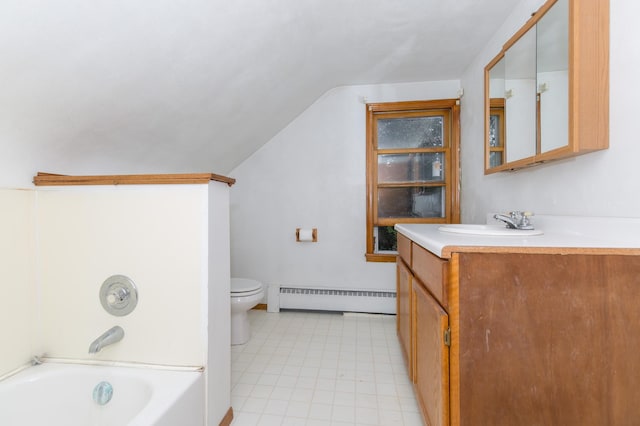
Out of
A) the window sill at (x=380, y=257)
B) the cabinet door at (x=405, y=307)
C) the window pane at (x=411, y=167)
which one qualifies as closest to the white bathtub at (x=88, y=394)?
the cabinet door at (x=405, y=307)

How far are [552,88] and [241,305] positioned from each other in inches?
82.0

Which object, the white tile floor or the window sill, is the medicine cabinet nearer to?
the window sill

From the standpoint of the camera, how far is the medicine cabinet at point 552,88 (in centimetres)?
108

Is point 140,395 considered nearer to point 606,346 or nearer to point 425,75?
point 606,346

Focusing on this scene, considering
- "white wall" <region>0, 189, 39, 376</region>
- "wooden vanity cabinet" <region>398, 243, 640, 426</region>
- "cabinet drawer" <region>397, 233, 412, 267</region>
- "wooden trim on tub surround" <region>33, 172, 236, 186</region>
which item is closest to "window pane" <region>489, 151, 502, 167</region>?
"cabinet drawer" <region>397, 233, 412, 267</region>

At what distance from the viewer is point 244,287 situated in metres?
2.17

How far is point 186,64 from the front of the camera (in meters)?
1.34

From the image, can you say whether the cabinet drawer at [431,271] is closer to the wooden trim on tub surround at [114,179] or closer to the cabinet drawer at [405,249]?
the cabinet drawer at [405,249]

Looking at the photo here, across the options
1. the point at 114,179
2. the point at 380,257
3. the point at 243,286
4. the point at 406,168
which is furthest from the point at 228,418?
the point at 406,168

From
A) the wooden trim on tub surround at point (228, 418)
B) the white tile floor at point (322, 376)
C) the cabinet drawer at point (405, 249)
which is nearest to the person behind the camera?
the wooden trim on tub surround at point (228, 418)

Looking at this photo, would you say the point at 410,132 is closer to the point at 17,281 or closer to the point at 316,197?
the point at 316,197

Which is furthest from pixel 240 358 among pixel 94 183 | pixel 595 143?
pixel 595 143

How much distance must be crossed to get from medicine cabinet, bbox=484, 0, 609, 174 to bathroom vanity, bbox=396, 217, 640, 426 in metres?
0.44

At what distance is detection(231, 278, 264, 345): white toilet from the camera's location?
2088 millimetres
